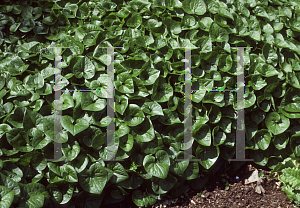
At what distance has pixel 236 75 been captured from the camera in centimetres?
298

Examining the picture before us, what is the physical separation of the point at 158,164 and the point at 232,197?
43.1 inches

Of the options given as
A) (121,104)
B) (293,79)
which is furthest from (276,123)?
(121,104)

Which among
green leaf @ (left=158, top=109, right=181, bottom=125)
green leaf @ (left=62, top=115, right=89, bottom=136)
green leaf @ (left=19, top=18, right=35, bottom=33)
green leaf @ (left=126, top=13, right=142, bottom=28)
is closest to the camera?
green leaf @ (left=62, top=115, right=89, bottom=136)

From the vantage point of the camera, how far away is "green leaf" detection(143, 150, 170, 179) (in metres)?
2.60

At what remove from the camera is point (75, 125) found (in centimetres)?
248

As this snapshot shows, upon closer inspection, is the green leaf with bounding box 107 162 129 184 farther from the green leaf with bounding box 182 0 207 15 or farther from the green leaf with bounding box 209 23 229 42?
the green leaf with bounding box 182 0 207 15

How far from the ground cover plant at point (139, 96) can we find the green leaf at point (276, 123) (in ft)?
0.04

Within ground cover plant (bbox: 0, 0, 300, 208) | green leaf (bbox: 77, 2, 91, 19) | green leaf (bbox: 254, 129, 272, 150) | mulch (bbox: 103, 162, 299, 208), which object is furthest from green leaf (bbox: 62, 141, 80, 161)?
green leaf (bbox: 254, 129, 272, 150)

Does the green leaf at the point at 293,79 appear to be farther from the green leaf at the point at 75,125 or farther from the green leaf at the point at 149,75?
the green leaf at the point at 75,125

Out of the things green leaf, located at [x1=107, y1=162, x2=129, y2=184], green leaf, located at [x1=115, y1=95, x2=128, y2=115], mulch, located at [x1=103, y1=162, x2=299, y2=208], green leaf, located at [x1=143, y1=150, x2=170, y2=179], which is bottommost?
mulch, located at [x1=103, y1=162, x2=299, y2=208]

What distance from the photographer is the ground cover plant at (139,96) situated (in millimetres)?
2568

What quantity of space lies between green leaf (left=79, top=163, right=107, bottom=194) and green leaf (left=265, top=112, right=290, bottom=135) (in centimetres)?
198

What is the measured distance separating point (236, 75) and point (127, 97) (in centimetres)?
131

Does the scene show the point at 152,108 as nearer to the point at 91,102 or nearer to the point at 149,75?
the point at 149,75
